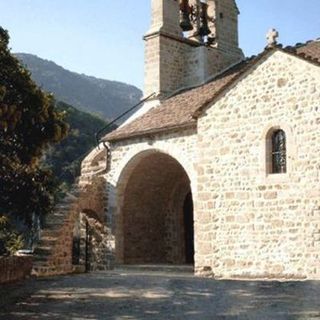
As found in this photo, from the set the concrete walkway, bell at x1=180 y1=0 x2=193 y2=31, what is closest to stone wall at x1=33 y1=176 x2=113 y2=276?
the concrete walkway

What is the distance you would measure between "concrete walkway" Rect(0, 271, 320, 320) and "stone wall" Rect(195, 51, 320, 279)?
125 centimetres

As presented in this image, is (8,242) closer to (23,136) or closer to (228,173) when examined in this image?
(23,136)

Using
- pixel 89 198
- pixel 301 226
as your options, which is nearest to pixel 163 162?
pixel 89 198

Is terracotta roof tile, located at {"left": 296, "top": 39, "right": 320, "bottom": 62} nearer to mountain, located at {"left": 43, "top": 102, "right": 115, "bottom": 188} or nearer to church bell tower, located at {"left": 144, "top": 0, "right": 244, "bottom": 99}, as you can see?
church bell tower, located at {"left": 144, "top": 0, "right": 244, "bottom": 99}

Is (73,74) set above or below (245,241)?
above

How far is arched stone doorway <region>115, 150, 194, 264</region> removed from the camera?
16.4 meters

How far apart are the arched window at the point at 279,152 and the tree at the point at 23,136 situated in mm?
4684

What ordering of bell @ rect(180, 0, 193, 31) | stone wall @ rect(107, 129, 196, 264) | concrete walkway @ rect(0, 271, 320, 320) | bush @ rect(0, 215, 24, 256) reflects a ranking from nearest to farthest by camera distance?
concrete walkway @ rect(0, 271, 320, 320) < bush @ rect(0, 215, 24, 256) < stone wall @ rect(107, 129, 196, 264) < bell @ rect(180, 0, 193, 31)

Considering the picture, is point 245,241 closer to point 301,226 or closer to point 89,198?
point 301,226

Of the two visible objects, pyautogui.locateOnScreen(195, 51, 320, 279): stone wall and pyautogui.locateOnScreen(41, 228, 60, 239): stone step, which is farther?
pyautogui.locateOnScreen(41, 228, 60, 239): stone step

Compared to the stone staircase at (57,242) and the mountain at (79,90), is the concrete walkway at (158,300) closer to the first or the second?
the stone staircase at (57,242)

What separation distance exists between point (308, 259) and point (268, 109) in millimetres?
3360

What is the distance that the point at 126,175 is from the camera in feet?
53.8

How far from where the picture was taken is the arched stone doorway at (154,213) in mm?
16391
